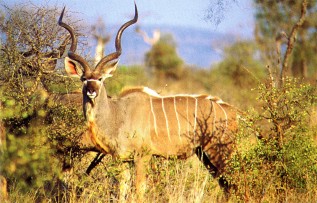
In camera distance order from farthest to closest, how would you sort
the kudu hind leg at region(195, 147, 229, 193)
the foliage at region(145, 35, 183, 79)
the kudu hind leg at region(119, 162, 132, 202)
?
the foliage at region(145, 35, 183, 79)
the kudu hind leg at region(195, 147, 229, 193)
the kudu hind leg at region(119, 162, 132, 202)

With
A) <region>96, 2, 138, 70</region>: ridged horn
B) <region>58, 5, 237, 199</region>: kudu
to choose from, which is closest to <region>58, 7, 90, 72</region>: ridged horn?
<region>58, 5, 237, 199</region>: kudu

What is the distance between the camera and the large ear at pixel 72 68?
4.90 m

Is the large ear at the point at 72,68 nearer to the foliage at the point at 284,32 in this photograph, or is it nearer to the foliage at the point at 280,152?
the foliage at the point at 280,152

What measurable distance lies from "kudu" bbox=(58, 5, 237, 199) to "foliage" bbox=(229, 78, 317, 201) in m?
0.40

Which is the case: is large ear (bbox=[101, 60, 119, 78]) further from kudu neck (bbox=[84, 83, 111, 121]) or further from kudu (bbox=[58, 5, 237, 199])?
kudu neck (bbox=[84, 83, 111, 121])

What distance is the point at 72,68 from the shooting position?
4.93 m

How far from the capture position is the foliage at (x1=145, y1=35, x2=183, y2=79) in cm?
1941

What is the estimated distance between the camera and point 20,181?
4.89 m

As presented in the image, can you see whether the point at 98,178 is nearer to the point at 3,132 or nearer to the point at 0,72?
the point at 3,132

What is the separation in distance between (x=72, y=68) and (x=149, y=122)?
0.83 metres

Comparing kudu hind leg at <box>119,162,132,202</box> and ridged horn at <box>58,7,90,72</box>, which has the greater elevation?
ridged horn at <box>58,7,90,72</box>

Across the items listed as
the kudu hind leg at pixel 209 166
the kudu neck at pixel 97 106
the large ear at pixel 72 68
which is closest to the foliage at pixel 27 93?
the large ear at pixel 72 68

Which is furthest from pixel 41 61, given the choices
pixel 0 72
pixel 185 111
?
pixel 185 111

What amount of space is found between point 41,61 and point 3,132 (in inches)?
23.7
